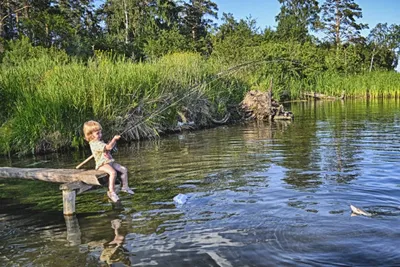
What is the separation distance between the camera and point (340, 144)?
11.9 meters

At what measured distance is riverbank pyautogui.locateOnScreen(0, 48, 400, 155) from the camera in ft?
40.1

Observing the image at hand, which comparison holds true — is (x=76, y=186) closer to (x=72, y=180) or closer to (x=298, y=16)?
(x=72, y=180)

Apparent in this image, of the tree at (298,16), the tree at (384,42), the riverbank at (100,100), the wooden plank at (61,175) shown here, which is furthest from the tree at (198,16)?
the wooden plank at (61,175)

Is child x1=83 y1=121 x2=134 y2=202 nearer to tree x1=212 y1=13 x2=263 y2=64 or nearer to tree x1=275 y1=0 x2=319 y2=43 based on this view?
tree x1=212 y1=13 x2=263 y2=64

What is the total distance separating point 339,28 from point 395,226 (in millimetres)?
61231

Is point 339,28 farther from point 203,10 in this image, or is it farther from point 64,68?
point 64,68

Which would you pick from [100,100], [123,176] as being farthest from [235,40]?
[123,176]

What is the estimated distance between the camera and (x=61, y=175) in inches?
255

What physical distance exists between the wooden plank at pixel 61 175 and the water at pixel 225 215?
0.46 m

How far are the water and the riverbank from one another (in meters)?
1.74

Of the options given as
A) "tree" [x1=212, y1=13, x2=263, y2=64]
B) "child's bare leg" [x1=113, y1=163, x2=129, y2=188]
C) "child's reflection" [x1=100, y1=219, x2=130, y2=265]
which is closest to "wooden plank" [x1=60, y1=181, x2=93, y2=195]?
"child's bare leg" [x1=113, y1=163, x2=129, y2=188]

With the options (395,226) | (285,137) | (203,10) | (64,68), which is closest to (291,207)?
(395,226)

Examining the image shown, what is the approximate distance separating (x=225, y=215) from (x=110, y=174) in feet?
6.15

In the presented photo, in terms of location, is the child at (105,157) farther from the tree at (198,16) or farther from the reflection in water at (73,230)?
the tree at (198,16)
